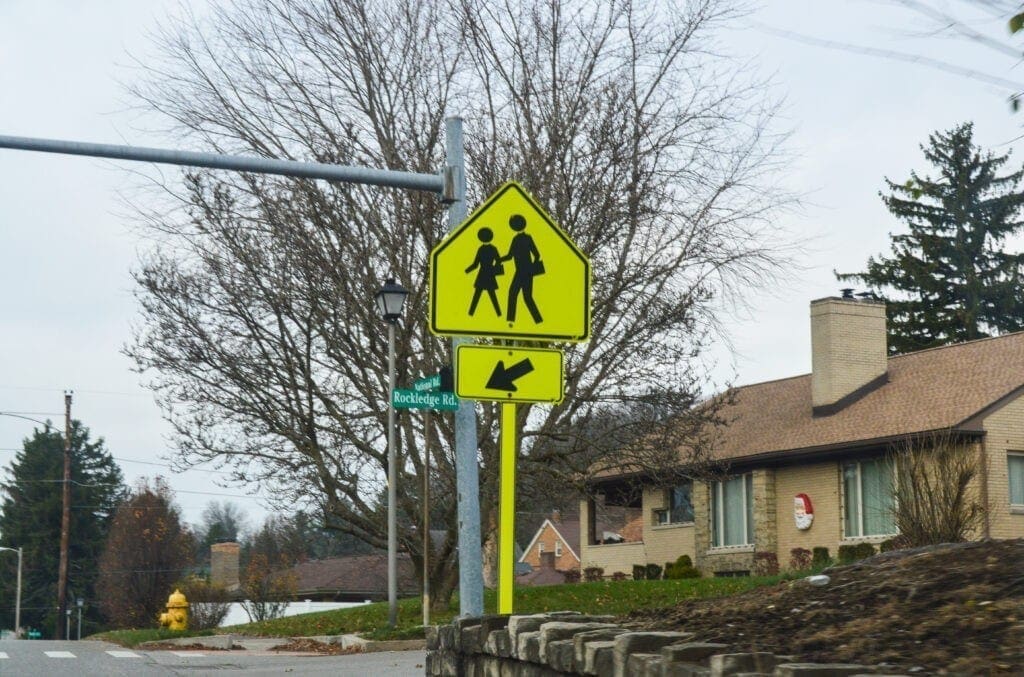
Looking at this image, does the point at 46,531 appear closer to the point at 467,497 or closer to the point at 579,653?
the point at 467,497

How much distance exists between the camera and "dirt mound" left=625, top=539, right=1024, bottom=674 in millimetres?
5641

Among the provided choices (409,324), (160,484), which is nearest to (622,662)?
(409,324)

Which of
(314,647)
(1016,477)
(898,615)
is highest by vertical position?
(1016,477)

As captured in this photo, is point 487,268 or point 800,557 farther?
point 800,557

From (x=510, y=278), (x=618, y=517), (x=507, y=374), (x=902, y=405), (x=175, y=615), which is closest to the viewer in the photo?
(x=507, y=374)

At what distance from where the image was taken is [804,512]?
3462 cm

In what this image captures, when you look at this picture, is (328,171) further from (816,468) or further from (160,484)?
(160,484)

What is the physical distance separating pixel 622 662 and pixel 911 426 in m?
27.5

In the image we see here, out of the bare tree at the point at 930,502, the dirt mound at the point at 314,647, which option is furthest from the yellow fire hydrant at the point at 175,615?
the bare tree at the point at 930,502

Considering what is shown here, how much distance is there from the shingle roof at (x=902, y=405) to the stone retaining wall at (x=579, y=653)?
73.0ft

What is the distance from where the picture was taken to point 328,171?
11508 millimetres

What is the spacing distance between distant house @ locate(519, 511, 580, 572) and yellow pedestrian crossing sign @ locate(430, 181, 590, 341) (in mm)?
75400

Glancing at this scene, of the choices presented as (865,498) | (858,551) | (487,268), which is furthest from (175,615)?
(487,268)

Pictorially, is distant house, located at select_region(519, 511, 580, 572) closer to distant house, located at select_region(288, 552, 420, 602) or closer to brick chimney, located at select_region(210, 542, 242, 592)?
distant house, located at select_region(288, 552, 420, 602)
